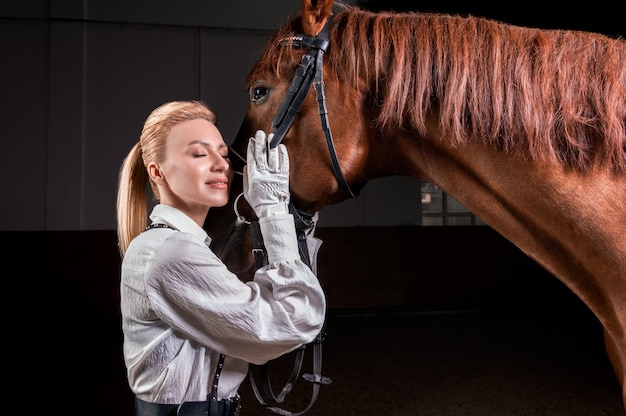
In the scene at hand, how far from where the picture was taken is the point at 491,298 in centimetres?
547

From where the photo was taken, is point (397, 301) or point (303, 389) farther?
point (397, 301)

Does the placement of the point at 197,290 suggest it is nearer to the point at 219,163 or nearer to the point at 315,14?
the point at 219,163

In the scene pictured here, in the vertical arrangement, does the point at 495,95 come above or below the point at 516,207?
above

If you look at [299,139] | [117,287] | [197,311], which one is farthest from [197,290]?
[117,287]

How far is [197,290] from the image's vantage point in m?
0.80

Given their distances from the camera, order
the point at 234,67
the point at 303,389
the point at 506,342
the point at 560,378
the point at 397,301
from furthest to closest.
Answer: the point at 234,67
the point at 397,301
the point at 506,342
the point at 560,378
the point at 303,389

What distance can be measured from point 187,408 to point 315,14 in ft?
2.90

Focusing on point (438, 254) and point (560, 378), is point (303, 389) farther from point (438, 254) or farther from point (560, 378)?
point (438, 254)

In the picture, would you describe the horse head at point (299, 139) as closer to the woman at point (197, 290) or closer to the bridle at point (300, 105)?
the bridle at point (300, 105)

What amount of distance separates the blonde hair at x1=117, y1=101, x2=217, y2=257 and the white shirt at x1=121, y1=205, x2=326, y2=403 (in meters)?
0.14

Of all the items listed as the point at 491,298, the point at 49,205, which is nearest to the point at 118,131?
the point at 49,205

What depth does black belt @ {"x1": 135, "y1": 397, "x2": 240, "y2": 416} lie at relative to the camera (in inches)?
32.4

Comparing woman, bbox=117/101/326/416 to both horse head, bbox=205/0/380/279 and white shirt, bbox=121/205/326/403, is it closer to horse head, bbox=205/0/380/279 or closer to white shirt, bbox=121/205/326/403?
white shirt, bbox=121/205/326/403

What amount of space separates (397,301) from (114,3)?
16.3 ft
